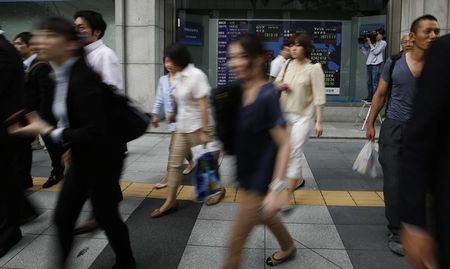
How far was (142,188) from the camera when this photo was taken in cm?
550

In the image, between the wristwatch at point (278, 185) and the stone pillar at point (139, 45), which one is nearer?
the wristwatch at point (278, 185)

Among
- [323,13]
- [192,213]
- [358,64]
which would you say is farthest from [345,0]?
[192,213]

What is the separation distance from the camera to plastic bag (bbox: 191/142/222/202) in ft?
13.0

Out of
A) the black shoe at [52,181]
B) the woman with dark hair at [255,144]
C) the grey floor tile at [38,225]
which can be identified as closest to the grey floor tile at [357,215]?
the woman with dark hair at [255,144]

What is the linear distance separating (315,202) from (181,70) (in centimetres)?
199

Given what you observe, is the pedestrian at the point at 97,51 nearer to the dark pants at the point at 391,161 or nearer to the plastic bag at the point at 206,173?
the plastic bag at the point at 206,173

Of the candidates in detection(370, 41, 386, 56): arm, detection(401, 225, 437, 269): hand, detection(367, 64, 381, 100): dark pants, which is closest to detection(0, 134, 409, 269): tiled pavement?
detection(401, 225, 437, 269): hand

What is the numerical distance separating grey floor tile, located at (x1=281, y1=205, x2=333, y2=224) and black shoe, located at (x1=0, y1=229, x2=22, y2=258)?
2308 millimetres

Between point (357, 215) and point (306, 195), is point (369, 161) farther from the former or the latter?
point (306, 195)

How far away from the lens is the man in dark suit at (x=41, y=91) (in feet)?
10.3

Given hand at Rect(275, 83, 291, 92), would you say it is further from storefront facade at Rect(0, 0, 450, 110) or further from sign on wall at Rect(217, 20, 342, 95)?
sign on wall at Rect(217, 20, 342, 95)

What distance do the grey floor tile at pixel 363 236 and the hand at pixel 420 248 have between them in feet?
7.59

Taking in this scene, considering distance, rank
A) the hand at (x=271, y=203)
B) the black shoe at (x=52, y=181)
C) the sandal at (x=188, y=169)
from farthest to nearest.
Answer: the sandal at (x=188, y=169), the black shoe at (x=52, y=181), the hand at (x=271, y=203)

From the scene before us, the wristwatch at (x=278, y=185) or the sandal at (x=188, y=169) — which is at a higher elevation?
the wristwatch at (x=278, y=185)
